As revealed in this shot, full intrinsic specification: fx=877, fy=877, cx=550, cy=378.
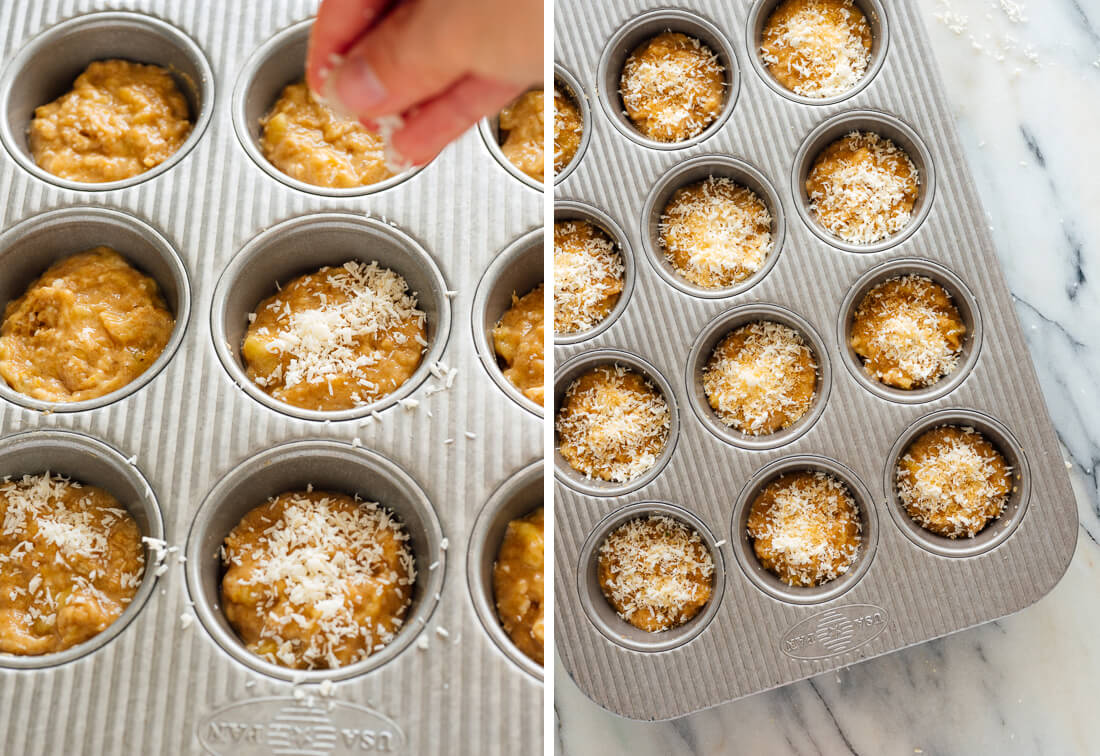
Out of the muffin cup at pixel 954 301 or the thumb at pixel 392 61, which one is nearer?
the thumb at pixel 392 61

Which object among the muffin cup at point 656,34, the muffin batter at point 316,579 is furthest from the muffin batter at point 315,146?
the muffin batter at point 316,579

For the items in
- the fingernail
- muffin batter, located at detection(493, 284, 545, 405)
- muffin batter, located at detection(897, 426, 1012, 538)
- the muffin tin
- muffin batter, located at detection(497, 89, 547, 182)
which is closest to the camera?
the fingernail

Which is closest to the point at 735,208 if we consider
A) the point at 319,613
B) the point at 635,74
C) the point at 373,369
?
the point at 635,74

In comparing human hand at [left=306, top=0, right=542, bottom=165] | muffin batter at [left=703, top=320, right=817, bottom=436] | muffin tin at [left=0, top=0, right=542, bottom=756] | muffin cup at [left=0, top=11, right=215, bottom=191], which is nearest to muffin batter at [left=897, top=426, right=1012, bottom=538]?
muffin batter at [left=703, top=320, right=817, bottom=436]

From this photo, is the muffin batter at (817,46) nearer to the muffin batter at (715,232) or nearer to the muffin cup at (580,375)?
the muffin batter at (715,232)

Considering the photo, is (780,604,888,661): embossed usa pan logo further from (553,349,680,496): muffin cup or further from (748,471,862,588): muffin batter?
(553,349,680,496): muffin cup

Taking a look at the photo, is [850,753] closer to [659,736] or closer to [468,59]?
[659,736]

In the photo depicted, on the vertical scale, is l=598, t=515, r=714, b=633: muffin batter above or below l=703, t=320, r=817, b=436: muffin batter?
below

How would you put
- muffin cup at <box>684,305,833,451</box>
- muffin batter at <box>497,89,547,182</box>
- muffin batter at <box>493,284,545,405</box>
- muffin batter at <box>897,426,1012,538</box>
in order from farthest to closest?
muffin batter at <box>897,426,1012,538</box> → muffin cup at <box>684,305,833,451</box> → muffin batter at <box>493,284,545,405</box> → muffin batter at <box>497,89,547,182</box>
